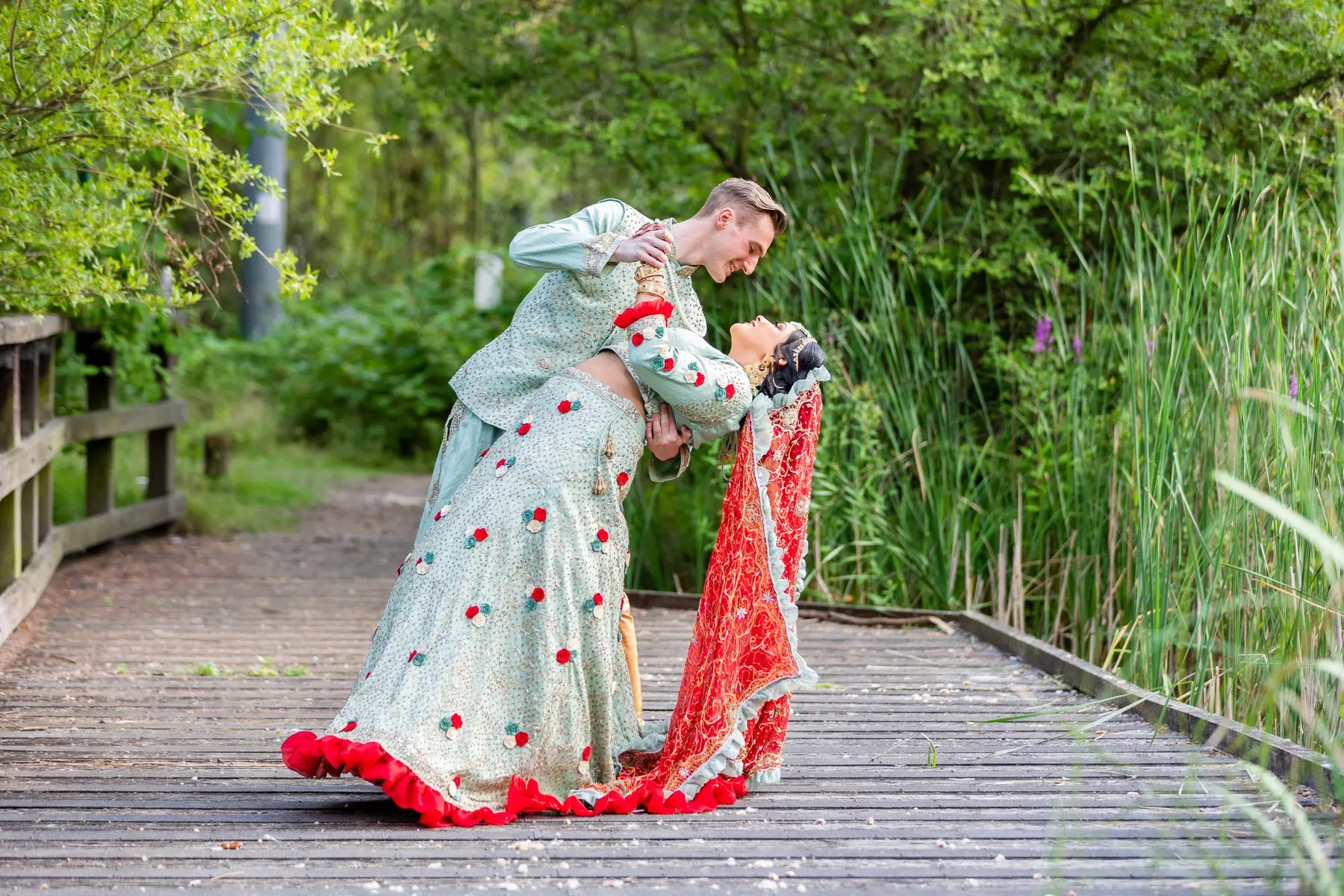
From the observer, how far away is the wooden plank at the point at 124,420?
645 centimetres

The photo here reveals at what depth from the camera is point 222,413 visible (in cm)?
1197

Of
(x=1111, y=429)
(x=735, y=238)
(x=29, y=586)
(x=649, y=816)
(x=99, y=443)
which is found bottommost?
(x=649, y=816)

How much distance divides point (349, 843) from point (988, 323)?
4.40m

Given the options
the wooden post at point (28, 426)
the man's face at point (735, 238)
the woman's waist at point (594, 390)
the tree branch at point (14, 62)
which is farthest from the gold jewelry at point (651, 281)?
the wooden post at point (28, 426)

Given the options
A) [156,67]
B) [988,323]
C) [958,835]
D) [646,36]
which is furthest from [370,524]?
[958,835]

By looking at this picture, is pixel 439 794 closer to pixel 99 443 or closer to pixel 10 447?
pixel 10 447

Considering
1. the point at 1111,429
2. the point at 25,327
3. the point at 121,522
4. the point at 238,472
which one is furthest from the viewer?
the point at 238,472

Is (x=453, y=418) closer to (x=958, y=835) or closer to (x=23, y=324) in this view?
(x=958, y=835)

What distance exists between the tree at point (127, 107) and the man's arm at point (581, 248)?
1069mm

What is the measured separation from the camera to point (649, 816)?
3.12 m

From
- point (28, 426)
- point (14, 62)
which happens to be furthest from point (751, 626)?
point (28, 426)

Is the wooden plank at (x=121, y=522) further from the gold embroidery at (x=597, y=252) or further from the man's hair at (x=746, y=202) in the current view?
the man's hair at (x=746, y=202)

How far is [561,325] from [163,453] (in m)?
4.99

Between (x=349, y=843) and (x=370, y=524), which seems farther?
(x=370, y=524)
